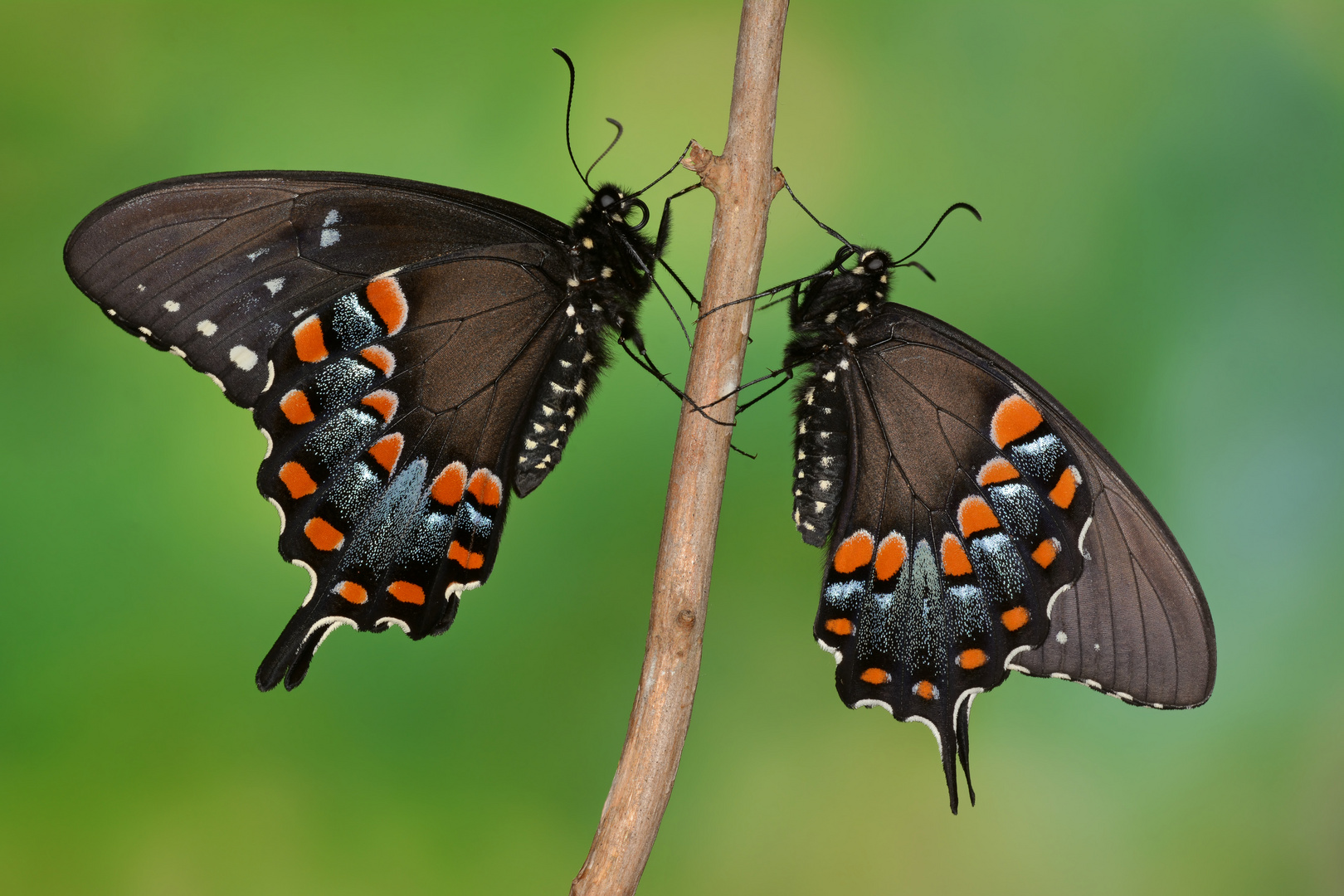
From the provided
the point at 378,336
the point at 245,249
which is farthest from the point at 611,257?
the point at 245,249

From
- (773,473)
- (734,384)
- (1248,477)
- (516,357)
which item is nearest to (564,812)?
(773,473)

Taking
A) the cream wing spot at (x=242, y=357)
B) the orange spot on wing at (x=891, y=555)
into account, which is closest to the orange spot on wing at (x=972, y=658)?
the orange spot on wing at (x=891, y=555)

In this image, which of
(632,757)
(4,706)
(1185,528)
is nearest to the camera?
(632,757)

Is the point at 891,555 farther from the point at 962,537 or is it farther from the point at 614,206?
the point at 614,206

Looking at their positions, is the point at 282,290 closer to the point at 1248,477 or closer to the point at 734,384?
the point at 734,384

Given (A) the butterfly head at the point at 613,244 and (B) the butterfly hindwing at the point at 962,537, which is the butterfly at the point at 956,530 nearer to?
(B) the butterfly hindwing at the point at 962,537

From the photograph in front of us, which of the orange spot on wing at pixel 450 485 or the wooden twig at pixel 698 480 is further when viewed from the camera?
the orange spot on wing at pixel 450 485
